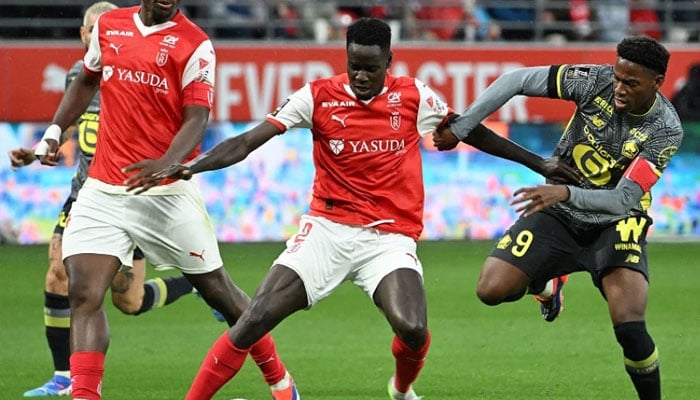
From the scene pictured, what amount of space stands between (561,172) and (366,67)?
4.30 feet

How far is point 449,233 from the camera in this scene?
17.6 meters

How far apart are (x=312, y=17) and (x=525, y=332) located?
32.2 feet

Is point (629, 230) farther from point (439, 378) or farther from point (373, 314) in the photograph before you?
point (373, 314)

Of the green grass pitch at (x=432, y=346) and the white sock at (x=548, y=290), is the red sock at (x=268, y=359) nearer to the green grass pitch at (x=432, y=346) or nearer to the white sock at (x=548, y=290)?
the green grass pitch at (x=432, y=346)

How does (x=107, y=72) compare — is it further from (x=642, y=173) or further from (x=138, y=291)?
(x=642, y=173)

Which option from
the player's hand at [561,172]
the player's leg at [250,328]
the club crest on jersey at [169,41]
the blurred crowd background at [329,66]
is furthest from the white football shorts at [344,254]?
the blurred crowd background at [329,66]

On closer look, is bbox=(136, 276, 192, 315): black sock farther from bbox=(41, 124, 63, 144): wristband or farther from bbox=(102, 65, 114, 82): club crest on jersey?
bbox=(102, 65, 114, 82): club crest on jersey

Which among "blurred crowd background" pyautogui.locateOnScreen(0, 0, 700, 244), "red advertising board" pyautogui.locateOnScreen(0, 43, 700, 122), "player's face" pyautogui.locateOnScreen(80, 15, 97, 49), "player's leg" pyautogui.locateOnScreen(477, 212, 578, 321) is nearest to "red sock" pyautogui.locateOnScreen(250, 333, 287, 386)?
"player's leg" pyautogui.locateOnScreen(477, 212, 578, 321)

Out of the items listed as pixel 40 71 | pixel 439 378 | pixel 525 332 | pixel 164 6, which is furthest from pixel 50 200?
pixel 164 6

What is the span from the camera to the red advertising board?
64.2 feet

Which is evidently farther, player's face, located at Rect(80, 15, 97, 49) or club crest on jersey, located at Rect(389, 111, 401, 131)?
player's face, located at Rect(80, 15, 97, 49)

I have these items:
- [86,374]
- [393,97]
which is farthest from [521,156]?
[86,374]

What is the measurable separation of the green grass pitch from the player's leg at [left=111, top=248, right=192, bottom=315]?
460mm

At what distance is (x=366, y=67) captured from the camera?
7.36m
